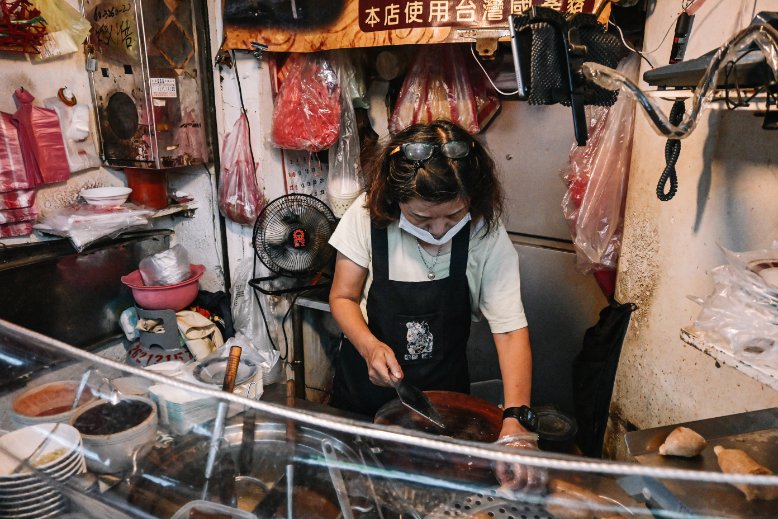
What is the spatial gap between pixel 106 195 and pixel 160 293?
0.68 metres

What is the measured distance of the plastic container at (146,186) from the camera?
340 centimetres

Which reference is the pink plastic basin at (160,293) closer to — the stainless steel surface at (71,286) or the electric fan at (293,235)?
the stainless steel surface at (71,286)

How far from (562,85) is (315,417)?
0.94 metres

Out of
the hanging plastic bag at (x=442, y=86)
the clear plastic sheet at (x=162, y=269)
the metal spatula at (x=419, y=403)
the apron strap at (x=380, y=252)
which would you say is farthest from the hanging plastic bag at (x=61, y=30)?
the metal spatula at (x=419, y=403)

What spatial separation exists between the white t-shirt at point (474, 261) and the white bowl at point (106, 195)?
1.85m

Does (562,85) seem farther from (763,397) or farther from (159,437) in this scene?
(763,397)

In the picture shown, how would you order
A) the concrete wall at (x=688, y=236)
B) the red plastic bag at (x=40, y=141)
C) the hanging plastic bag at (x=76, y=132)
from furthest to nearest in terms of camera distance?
the hanging plastic bag at (x=76, y=132), the red plastic bag at (x=40, y=141), the concrete wall at (x=688, y=236)

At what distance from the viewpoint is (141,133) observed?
10.6ft

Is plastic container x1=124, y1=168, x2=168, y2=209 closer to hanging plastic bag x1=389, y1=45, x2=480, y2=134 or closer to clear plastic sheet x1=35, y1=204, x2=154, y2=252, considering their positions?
clear plastic sheet x1=35, y1=204, x2=154, y2=252

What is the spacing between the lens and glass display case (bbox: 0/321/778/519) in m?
0.96

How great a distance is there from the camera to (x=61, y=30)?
9.61ft

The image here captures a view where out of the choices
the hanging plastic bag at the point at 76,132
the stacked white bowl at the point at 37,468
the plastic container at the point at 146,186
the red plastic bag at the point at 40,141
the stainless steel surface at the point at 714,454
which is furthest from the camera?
the plastic container at the point at 146,186

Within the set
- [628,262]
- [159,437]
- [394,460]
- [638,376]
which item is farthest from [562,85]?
[638,376]

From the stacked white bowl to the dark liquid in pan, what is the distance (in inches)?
1.1
